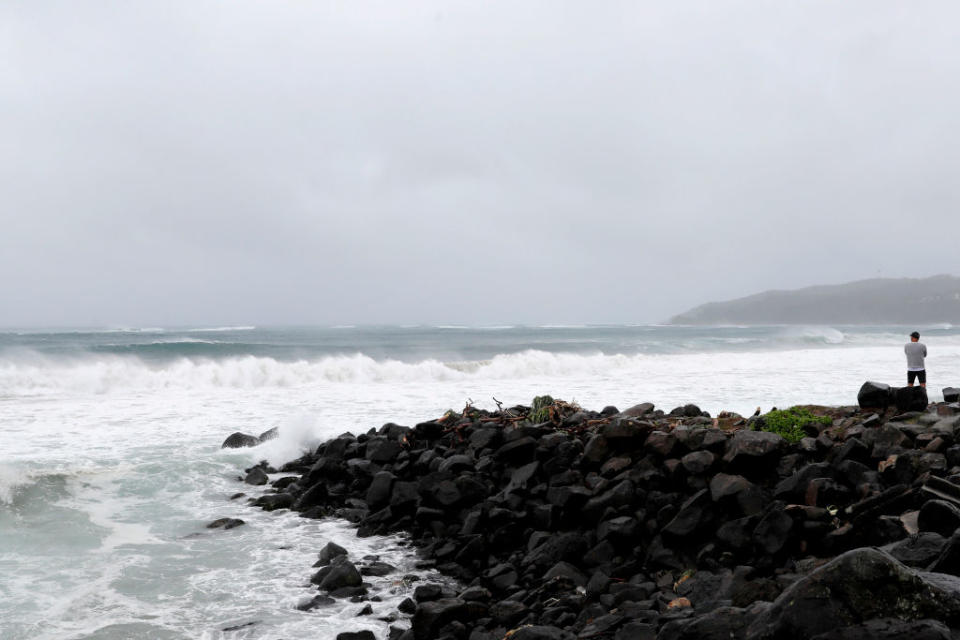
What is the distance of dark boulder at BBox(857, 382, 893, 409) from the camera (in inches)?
372

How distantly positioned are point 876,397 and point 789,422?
228cm

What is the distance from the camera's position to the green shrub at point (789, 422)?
26.1 feet

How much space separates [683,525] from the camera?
643 centimetres

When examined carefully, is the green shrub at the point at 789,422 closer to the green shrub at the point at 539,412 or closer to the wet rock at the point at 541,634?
the green shrub at the point at 539,412

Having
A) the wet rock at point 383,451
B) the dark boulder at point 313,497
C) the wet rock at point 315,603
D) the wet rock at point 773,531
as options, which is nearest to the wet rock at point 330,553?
the wet rock at point 315,603

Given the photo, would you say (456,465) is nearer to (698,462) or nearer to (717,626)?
(698,462)

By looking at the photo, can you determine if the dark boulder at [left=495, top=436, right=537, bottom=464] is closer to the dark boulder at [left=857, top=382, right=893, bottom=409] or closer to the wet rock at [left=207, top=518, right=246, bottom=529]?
the wet rock at [left=207, top=518, right=246, bottom=529]

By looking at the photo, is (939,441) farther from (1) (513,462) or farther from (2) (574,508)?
(1) (513,462)

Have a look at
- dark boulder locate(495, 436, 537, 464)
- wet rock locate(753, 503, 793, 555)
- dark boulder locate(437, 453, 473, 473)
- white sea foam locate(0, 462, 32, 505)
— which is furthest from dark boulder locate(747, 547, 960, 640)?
white sea foam locate(0, 462, 32, 505)

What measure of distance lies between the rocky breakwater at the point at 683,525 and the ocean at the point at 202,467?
73 cm

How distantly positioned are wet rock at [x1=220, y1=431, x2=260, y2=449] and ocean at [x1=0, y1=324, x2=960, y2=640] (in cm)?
29

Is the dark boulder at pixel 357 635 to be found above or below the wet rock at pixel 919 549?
below

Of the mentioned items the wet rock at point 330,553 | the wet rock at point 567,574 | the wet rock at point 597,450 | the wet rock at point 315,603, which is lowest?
the wet rock at point 315,603

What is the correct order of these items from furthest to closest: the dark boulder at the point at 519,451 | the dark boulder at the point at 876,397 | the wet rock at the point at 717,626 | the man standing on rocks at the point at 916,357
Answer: the man standing on rocks at the point at 916,357
the dark boulder at the point at 876,397
the dark boulder at the point at 519,451
the wet rock at the point at 717,626
